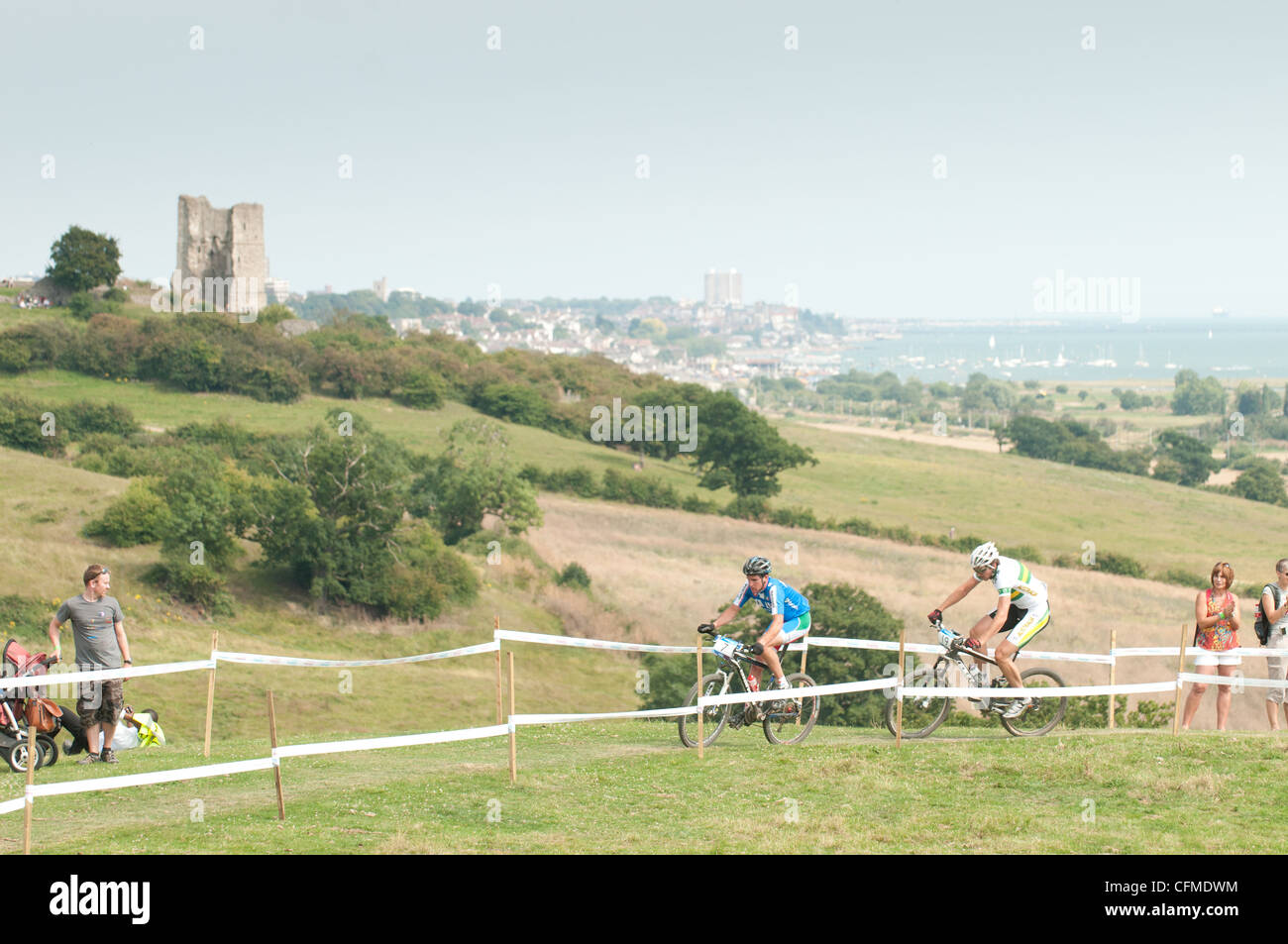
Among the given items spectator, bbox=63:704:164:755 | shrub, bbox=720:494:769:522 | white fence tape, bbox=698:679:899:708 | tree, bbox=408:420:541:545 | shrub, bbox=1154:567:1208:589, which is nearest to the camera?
white fence tape, bbox=698:679:899:708

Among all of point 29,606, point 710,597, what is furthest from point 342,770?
point 710,597

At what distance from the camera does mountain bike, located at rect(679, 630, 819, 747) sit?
1334 centimetres

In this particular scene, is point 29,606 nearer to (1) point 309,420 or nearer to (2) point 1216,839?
(2) point 1216,839

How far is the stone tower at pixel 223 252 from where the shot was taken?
132125mm

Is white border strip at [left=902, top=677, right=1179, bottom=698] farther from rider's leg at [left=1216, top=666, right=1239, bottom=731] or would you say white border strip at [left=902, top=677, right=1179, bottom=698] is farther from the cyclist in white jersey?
rider's leg at [left=1216, top=666, right=1239, bottom=731]

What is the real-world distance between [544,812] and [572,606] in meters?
35.8

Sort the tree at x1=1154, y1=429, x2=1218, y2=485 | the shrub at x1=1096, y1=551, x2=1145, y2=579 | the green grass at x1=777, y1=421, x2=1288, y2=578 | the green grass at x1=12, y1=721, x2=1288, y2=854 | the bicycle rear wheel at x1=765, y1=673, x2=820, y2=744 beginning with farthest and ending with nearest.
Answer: the tree at x1=1154, y1=429, x2=1218, y2=485 < the green grass at x1=777, y1=421, x2=1288, y2=578 < the shrub at x1=1096, y1=551, x2=1145, y2=579 < the bicycle rear wheel at x1=765, y1=673, x2=820, y2=744 < the green grass at x1=12, y1=721, x2=1288, y2=854

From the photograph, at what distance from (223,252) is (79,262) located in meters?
25.3

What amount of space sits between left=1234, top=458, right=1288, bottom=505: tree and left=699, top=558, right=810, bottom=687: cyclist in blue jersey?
369ft

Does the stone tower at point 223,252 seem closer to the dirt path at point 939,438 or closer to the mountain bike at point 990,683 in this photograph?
the dirt path at point 939,438

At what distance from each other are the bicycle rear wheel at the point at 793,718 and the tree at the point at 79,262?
368 feet

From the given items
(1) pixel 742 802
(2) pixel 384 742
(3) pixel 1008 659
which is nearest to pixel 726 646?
(1) pixel 742 802

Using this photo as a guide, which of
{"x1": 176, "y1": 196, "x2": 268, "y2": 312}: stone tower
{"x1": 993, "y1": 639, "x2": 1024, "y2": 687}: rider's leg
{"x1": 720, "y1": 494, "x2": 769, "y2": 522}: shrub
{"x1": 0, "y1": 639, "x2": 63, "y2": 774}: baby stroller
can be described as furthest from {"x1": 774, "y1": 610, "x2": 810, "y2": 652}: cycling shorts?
{"x1": 176, "y1": 196, "x2": 268, "y2": 312}: stone tower

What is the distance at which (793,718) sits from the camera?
45.0 feet
